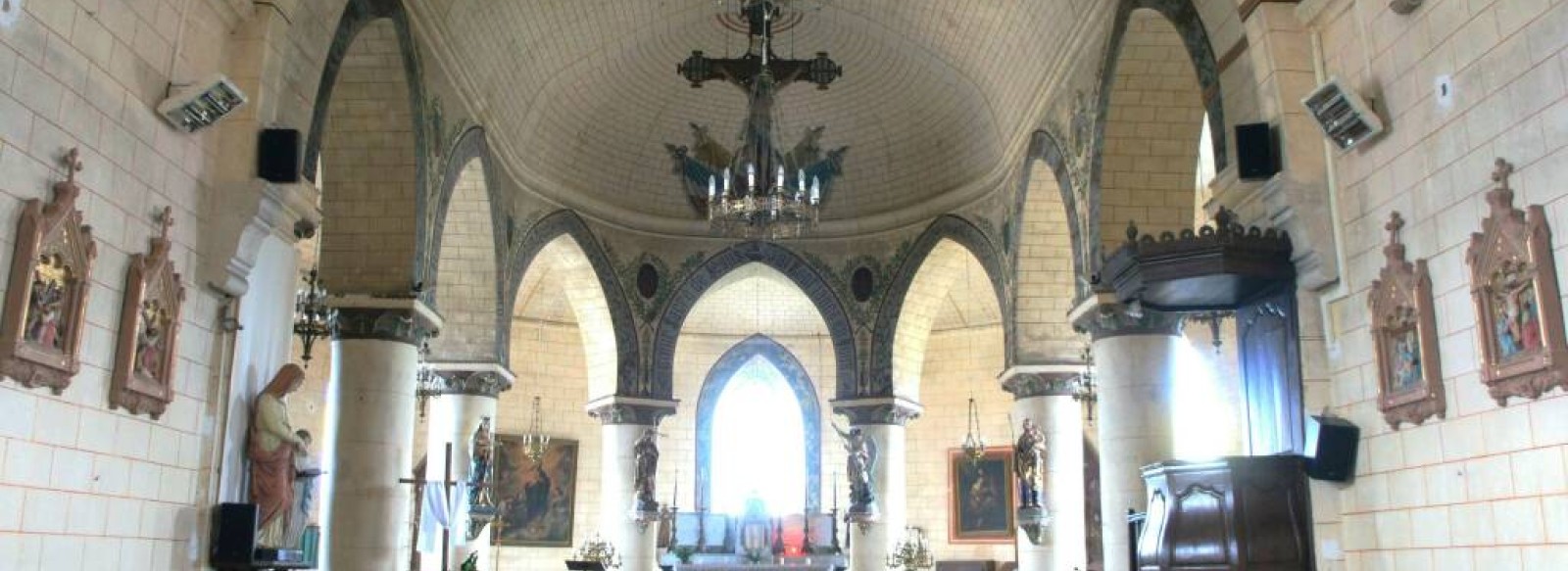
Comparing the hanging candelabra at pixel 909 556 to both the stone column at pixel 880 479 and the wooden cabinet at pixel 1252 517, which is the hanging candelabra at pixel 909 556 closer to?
the stone column at pixel 880 479

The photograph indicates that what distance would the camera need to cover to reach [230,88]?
7844 millimetres

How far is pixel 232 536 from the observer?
834 cm

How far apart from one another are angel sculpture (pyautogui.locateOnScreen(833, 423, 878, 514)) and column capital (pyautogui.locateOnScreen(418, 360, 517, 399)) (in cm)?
569

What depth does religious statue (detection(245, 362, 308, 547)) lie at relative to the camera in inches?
348

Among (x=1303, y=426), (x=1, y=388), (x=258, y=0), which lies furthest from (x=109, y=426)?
(x=1303, y=426)

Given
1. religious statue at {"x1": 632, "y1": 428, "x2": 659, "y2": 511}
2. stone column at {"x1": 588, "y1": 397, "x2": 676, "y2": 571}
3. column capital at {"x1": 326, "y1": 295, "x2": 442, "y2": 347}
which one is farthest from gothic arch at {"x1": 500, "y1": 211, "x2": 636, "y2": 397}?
column capital at {"x1": 326, "y1": 295, "x2": 442, "y2": 347}

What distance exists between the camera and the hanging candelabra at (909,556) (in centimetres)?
2083

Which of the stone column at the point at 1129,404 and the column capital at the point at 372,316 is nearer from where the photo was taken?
the stone column at the point at 1129,404

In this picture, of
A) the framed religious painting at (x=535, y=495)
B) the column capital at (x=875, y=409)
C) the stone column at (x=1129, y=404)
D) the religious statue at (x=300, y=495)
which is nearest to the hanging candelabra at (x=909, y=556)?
the column capital at (x=875, y=409)

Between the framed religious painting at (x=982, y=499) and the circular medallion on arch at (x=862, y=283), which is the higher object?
the circular medallion on arch at (x=862, y=283)

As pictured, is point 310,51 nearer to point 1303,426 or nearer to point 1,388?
point 1,388

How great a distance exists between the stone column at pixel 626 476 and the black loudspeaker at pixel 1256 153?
12826 millimetres

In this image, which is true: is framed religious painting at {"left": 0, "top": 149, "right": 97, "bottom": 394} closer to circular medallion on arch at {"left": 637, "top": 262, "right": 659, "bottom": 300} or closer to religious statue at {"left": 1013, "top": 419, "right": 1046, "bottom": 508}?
religious statue at {"left": 1013, "top": 419, "right": 1046, "bottom": 508}

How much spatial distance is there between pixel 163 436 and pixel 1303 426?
7312 millimetres
